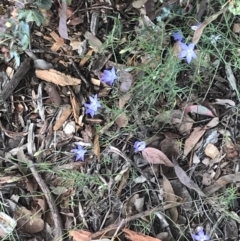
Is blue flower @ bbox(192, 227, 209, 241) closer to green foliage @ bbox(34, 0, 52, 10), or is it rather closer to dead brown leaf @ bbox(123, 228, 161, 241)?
dead brown leaf @ bbox(123, 228, 161, 241)

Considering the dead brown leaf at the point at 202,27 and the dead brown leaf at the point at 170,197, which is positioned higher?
the dead brown leaf at the point at 202,27

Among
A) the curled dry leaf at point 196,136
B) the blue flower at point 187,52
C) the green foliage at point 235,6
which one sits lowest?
the curled dry leaf at point 196,136

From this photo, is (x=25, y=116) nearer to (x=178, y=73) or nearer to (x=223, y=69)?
(x=178, y=73)

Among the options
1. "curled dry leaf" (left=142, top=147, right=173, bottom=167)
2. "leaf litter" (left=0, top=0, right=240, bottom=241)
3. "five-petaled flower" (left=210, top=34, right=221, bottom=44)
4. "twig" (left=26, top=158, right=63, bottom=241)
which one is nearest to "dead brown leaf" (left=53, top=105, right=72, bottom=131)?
"leaf litter" (left=0, top=0, right=240, bottom=241)

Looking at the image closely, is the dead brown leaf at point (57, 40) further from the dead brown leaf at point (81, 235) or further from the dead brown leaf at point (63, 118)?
the dead brown leaf at point (81, 235)

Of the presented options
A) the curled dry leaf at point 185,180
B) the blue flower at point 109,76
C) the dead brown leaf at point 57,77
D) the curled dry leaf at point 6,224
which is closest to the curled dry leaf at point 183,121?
the curled dry leaf at point 185,180

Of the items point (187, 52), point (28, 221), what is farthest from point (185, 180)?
point (28, 221)

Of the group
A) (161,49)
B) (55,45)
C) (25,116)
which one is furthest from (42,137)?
(161,49)
